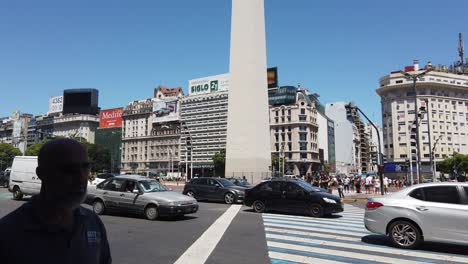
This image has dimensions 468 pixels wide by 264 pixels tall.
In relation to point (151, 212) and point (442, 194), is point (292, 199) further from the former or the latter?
point (442, 194)

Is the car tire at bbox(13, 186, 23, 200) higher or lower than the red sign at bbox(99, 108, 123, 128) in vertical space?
lower

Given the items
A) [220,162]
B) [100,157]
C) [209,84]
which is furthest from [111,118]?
[220,162]

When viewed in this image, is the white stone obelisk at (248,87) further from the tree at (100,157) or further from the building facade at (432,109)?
the tree at (100,157)

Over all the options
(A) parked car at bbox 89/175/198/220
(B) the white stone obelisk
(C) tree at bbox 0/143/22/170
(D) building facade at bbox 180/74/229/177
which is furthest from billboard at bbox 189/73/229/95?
(A) parked car at bbox 89/175/198/220

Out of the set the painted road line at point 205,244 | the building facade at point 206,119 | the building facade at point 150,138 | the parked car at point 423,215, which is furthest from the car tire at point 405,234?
the building facade at point 150,138

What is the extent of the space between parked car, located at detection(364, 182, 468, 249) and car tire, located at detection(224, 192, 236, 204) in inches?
489

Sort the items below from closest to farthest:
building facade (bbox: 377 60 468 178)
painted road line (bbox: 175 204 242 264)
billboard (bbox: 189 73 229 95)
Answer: painted road line (bbox: 175 204 242 264)
building facade (bbox: 377 60 468 178)
billboard (bbox: 189 73 229 95)

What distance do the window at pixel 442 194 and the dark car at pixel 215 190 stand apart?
43.4 ft

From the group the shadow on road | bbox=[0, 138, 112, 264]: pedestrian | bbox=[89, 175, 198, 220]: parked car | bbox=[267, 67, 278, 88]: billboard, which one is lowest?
the shadow on road

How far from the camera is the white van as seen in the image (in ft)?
64.1

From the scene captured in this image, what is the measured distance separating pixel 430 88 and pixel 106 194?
367 ft

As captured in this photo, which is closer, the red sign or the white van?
the white van

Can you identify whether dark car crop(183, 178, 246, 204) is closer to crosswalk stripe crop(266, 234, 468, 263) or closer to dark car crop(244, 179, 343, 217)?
dark car crop(244, 179, 343, 217)

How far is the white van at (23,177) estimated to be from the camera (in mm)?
19547
